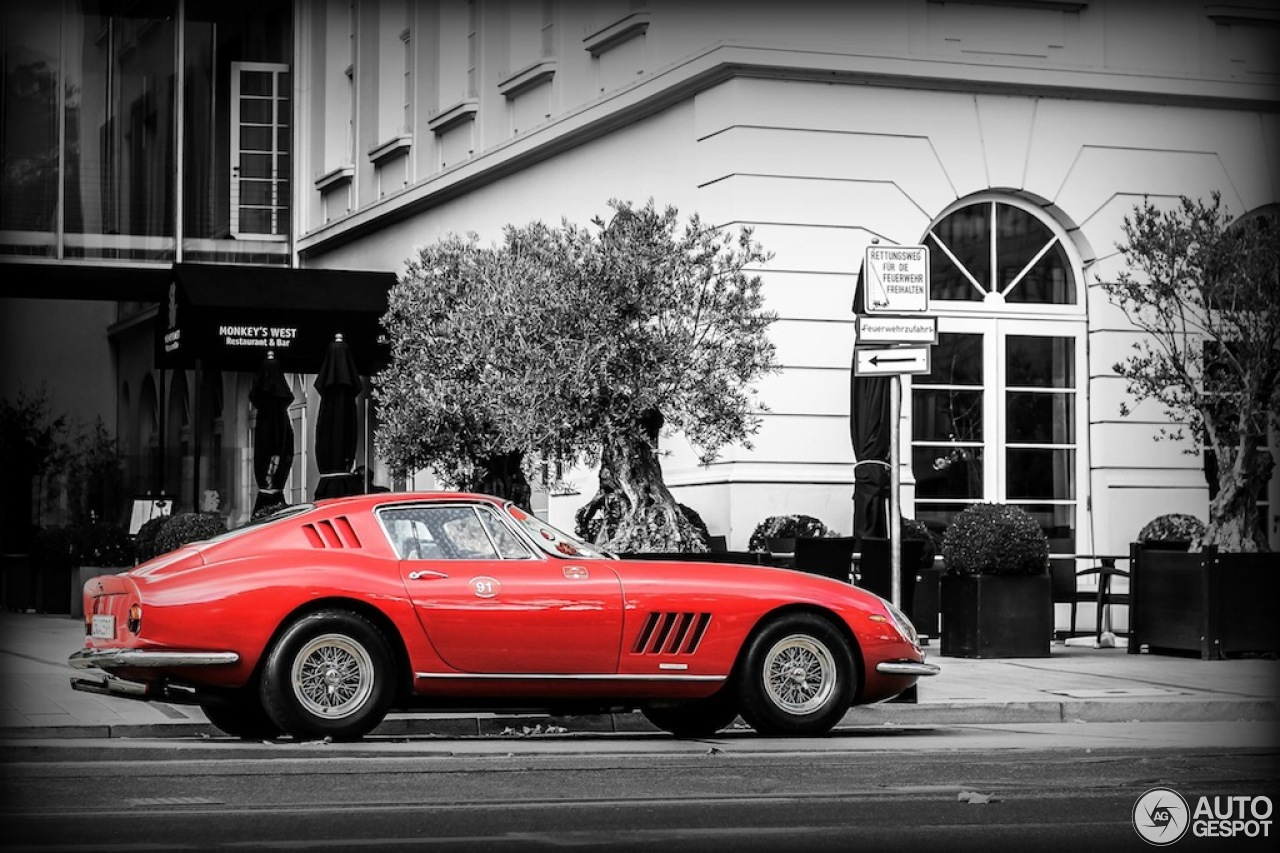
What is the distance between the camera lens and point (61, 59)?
31984mm

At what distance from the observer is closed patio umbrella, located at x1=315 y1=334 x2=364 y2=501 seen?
2033 cm

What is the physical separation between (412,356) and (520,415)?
4974 mm

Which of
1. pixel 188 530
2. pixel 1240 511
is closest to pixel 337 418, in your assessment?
pixel 188 530

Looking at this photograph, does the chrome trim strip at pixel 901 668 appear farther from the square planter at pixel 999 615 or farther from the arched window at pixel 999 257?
the arched window at pixel 999 257

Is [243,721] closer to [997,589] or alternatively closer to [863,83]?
[997,589]

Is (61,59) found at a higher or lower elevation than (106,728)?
higher

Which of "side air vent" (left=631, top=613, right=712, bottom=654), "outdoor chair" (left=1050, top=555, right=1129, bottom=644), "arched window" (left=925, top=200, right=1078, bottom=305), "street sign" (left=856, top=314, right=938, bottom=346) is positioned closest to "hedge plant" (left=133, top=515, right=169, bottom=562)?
"arched window" (left=925, top=200, right=1078, bottom=305)

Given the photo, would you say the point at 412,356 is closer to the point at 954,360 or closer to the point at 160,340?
the point at 954,360

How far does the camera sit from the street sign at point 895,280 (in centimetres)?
1327

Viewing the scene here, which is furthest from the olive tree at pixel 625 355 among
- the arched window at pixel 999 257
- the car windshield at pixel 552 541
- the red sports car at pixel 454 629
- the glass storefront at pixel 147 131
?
the glass storefront at pixel 147 131

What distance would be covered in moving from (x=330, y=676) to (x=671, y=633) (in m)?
1.86

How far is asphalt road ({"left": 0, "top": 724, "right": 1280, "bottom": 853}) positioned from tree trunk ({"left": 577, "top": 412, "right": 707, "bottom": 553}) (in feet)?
14.1

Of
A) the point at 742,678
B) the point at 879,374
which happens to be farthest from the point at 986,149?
the point at 742,678

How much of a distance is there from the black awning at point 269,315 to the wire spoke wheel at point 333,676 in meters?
15.3
